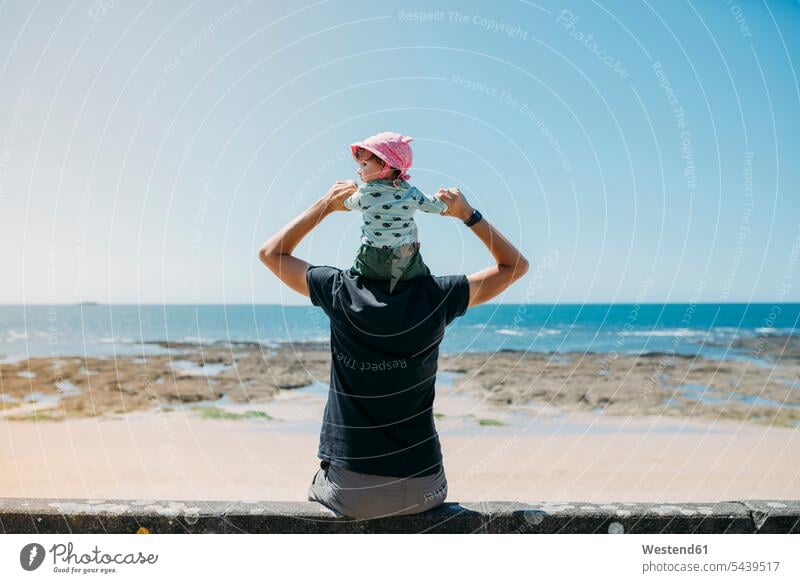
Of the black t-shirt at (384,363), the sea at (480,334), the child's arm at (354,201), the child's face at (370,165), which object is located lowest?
the sea at (480,334)

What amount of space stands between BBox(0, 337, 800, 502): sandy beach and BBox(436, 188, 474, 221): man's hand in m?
5.80

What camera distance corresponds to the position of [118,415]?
14.5 metres

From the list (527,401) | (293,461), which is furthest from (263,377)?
(293,461)

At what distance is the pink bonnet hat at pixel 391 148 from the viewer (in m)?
2.69

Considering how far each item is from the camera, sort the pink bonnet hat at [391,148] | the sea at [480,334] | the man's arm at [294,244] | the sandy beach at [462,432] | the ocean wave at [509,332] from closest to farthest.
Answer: the pink bonnet hat at [391,148] → the man's arm at [294,244] → the sandy beach at [462,432] → the sea at [480,334] → the ocean wave at [509,332]

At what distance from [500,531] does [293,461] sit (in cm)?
774

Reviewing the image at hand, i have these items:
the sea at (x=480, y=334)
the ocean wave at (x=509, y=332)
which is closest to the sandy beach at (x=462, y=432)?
the sea at (x=480, y=334)

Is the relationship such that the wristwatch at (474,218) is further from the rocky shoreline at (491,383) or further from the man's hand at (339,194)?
the rocky shoreline at (491,383)

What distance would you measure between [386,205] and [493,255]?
566 millimetres

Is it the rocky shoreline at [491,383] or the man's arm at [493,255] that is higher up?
the man's arm at [493,255]

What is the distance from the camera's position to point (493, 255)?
3.00 meters

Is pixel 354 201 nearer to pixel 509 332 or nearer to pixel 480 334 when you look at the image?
pixel 480 334

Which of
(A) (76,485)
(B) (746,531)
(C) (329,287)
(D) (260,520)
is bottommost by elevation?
(A) (76,485)

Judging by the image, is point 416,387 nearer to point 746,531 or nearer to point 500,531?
point 500,531
